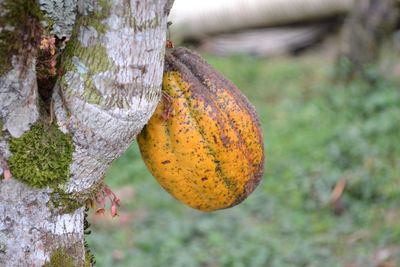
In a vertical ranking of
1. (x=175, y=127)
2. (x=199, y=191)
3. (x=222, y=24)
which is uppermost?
(x=175, y=127)

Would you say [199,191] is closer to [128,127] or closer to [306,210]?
[128,127]

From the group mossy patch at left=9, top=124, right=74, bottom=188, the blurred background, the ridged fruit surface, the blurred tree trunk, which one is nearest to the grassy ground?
the blurred background

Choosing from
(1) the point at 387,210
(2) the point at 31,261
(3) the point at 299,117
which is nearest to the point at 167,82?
(2) the point at 31,261

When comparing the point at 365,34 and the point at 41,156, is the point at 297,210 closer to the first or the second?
the point at 365,34

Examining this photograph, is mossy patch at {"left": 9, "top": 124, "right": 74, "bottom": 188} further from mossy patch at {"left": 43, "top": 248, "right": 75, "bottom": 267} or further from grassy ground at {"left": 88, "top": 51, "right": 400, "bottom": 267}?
grassy ground at {"left": 88, "top": 51, "right": 400, "bottom": 267}

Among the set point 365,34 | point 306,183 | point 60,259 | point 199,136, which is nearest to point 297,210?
point 306,183

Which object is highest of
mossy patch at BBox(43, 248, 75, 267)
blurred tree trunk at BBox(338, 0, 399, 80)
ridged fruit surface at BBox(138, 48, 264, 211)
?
ridged fruit surface at BBox(138, 48, 264, 211)
